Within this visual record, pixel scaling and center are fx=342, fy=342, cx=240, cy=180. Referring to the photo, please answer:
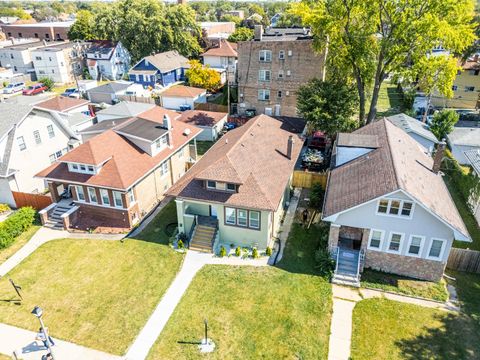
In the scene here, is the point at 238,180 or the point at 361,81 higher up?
the point at 361,81

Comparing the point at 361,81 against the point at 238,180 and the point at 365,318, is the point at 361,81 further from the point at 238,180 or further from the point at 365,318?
the point at 365,318

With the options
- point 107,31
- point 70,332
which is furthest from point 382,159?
point 107,31

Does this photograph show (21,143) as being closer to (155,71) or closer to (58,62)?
(155,71)

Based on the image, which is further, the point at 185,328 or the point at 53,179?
the point at 53,179

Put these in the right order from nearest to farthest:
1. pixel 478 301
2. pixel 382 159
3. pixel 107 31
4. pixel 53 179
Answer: pixel 478 301 → pixel 382 159 → pixel 53 179 → pixel 107 31

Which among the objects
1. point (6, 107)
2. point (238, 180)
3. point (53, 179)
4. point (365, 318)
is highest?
point (6, 107)

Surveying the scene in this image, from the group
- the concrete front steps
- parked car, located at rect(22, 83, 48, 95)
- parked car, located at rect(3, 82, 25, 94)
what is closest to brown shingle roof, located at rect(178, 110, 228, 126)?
the concrete front steps
